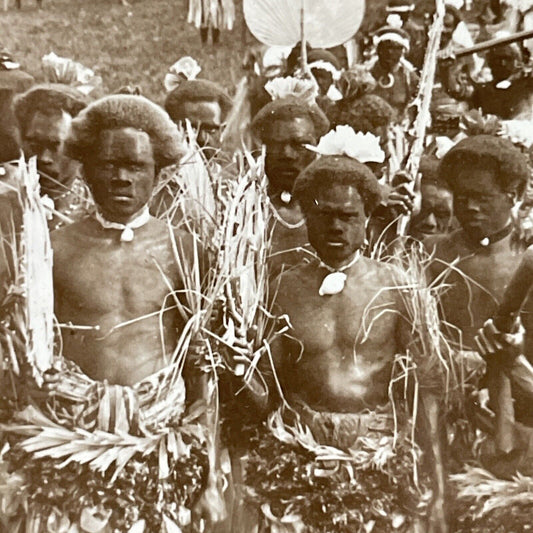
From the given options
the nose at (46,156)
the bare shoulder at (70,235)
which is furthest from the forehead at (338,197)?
the nose at (46,156)

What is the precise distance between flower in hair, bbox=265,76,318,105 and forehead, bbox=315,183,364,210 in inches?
12.2

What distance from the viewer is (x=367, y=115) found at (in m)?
2.87

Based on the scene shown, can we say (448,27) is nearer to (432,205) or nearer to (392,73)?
(392,73)

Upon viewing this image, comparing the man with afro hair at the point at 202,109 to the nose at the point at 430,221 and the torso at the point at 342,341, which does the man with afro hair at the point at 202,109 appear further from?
the nose at the point at 430,221

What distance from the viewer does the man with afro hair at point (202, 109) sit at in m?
2.86

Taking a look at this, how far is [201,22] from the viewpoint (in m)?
2.93

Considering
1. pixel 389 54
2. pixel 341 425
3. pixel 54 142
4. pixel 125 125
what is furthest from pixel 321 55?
pixel 341 425

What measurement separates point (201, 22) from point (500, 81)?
38.8 inches

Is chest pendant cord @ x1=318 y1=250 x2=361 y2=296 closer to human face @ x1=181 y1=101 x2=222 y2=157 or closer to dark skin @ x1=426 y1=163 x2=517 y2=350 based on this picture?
dark skin @ x1=426 y1=163 x2=517 y2=350

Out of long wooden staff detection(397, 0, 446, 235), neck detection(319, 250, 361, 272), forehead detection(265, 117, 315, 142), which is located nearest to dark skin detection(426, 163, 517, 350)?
long wooden staff detection(397, 0, 446, 235)

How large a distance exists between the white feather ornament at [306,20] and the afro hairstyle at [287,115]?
0.72 feet

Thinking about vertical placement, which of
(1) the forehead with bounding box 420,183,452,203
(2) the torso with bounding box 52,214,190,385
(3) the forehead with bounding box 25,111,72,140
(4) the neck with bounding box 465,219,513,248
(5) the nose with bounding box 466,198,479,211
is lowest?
(2) the torso with bounding box 52,214,190,385

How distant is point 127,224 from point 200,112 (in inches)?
16.7

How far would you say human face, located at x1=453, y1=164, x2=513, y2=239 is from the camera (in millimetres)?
2836
